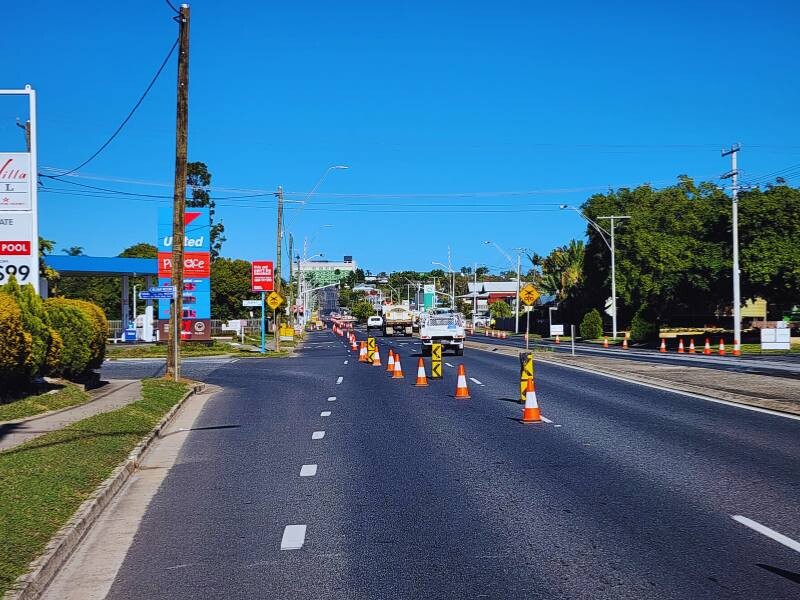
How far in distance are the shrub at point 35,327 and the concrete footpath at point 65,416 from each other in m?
1.31

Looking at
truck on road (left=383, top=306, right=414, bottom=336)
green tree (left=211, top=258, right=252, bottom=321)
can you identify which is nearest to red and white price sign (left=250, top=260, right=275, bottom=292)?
truck on road (left=383, top=306, right=414, bottom=336)

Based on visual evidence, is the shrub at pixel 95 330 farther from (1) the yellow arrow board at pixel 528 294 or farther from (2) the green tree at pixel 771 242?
(2) the green tree at pixel 771 242

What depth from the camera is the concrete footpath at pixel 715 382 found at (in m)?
19.7

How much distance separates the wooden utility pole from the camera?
2545cm

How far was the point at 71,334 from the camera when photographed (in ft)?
70.6

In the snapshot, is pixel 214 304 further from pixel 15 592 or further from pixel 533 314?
pixel 15 592

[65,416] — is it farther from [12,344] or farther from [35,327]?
[35,327]

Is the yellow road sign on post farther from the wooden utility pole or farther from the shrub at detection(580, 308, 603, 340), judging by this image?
the shrub at detection(580, 308, 603, 340)

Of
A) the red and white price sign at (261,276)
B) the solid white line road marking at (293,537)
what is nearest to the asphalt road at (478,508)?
the solid white line road marking at (293,537)

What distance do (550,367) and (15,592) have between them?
2834cm

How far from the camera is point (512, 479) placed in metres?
10.6

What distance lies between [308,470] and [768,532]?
18.8ft

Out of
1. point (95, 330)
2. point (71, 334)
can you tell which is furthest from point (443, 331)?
point (71, 334)

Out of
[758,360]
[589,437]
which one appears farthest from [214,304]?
[589,437]
